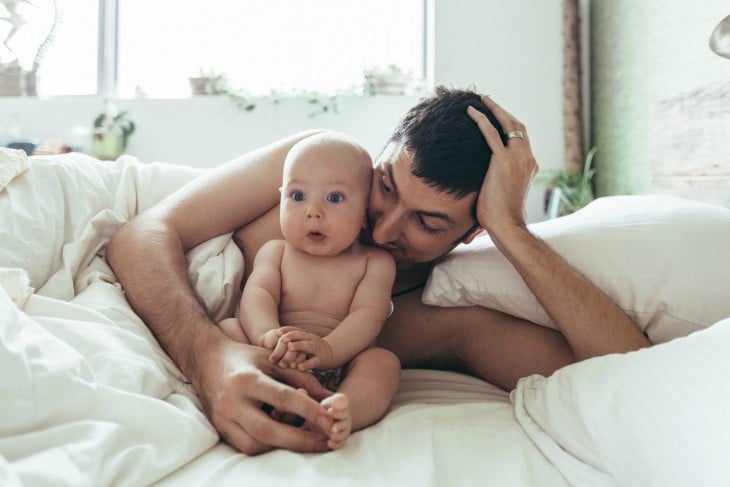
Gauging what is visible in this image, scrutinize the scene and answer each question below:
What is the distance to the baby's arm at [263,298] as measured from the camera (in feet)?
3.67

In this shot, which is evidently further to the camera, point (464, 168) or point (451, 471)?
point (464, 168)

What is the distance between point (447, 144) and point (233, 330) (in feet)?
1.82

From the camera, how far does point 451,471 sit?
85 cm

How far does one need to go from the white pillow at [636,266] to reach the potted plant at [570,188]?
7.34 feet

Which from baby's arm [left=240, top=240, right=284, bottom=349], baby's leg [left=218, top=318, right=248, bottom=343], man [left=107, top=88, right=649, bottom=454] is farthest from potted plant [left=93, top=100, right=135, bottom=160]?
baby's leg [left=218, top=318, right=248, bottom=343]

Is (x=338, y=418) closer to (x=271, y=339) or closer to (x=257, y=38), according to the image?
(x=271, y=339)

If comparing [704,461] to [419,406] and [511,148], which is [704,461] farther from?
[511,148]

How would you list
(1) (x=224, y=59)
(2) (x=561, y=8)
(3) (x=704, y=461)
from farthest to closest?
(1) (x=224, y=59) → (2) (x=561, y=8) → (3) (x=704, y=461)

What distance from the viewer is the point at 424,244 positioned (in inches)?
53.1

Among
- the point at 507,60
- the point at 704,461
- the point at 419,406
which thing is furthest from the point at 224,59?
the point at 704,461

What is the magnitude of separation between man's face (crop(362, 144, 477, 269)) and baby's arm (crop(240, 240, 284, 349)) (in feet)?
0.67

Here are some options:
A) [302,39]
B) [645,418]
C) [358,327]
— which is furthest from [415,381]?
[302,39]

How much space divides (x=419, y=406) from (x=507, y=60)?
329 centimetres

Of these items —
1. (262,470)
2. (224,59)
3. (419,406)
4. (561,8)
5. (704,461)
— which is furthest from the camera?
(224,59)
